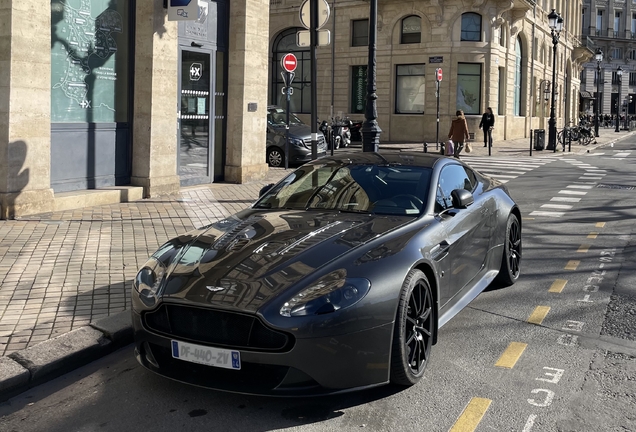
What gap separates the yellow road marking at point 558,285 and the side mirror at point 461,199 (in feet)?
6.24

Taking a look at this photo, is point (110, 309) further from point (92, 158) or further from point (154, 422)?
point (92, 158)

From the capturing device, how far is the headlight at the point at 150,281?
14.7 ft

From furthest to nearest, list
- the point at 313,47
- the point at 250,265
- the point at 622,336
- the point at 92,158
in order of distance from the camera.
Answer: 1. the point at 92,158
2. the point at 313,47
3. the point at 622,336
4. the point at 250,265

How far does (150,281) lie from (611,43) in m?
106

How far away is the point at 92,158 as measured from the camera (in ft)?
40.7

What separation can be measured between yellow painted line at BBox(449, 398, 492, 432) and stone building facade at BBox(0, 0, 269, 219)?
318 inches

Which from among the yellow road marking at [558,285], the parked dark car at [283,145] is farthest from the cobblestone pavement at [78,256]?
the parked dark car at [283,145]

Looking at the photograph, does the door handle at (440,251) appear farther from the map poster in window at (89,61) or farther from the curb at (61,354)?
the map poster in window at (89,61)

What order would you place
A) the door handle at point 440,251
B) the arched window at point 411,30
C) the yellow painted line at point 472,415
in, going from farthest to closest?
the arched window at point 411,30 < the door handle at point 440,251 < the yellow painted line at point 472,415

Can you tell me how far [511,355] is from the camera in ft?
17.1

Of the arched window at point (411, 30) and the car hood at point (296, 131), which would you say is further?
the arched window at point (411, 30)

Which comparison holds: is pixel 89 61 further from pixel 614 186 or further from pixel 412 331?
pixel 614 186

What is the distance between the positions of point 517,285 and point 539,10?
1795 inches

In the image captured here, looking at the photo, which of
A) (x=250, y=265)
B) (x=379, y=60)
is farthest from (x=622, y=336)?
(x=379, y=60)
